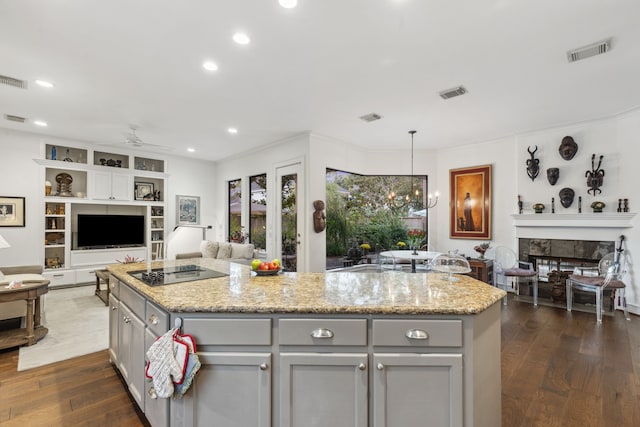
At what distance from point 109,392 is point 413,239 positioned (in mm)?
4911

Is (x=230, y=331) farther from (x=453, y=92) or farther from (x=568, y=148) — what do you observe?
(x=568, y=148)

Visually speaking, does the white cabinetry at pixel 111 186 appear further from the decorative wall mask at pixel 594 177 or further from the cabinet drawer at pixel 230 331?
the decorative wall mask at pixel 594 177

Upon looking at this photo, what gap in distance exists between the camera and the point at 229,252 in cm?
605

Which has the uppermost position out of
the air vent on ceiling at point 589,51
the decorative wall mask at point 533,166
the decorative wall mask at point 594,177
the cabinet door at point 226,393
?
the air vent on ceiling at point 589,51

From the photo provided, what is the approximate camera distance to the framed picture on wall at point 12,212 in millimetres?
5352

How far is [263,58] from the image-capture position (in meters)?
2.97

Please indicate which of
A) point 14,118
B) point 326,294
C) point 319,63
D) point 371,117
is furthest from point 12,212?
point 326,294

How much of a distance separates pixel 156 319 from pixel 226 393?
59 centimetres

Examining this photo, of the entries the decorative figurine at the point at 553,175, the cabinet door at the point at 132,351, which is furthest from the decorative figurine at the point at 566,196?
the cabinet door at the point at 132,351

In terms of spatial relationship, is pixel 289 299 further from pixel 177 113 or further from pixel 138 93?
pixel 177 113

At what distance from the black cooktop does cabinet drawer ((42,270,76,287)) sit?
4.57m

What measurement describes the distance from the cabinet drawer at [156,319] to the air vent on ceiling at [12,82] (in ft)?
11.4

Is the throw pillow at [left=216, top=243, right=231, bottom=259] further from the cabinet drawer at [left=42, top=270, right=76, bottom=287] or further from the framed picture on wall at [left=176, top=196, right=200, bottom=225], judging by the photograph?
the cabinet drawer at [left=42, top=270, right=76, bottom=287]

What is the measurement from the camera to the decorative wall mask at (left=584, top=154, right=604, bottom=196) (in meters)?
4.68
